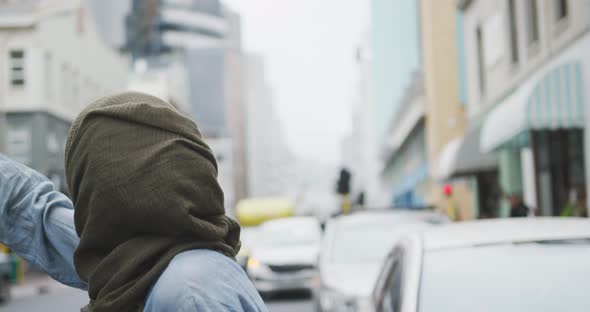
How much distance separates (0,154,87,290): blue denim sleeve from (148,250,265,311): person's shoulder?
54 centimetres

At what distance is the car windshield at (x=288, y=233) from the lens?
1733 centimetres

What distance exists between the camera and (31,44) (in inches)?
1495

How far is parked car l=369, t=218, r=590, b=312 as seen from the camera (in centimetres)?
396

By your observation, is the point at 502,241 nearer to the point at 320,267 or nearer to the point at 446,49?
the point at 320,267

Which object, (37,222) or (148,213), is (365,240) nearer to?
(37,222)

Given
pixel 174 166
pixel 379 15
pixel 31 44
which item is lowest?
pixel 174 166

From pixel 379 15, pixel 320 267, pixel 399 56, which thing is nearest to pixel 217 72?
pixel 379 15

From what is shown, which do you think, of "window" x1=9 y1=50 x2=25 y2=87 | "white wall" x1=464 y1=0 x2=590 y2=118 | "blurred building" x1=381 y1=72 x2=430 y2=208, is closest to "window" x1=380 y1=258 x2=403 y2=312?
"white wall" x1=464 y1=0 x2=590 y2=118

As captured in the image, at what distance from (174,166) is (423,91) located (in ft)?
133

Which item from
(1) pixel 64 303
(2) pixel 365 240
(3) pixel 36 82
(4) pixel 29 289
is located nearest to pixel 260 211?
(4) pixel 29 289

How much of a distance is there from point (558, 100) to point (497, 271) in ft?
40.6

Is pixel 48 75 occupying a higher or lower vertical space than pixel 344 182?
higher

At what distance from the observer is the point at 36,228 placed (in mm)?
2055

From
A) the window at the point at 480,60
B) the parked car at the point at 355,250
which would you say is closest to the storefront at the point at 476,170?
the window at the point at 480,60
